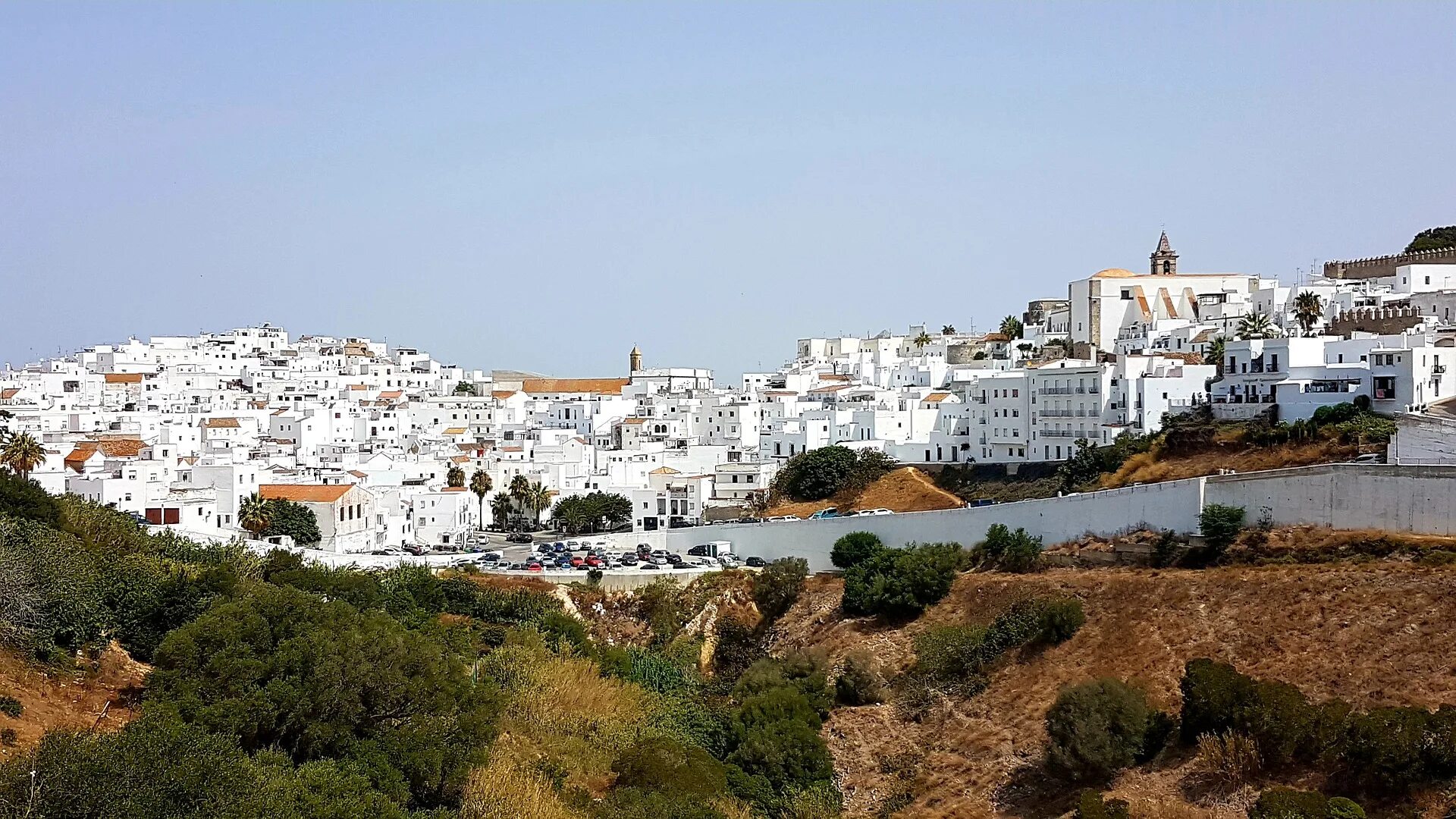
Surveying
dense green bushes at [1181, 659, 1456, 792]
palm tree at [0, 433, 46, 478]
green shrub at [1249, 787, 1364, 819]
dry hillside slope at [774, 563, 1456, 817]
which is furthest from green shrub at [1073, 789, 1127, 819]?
palm tree at [0, 433, 46, 478]

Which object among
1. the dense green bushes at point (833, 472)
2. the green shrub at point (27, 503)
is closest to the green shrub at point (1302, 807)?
the green shrub at point (27, 503)

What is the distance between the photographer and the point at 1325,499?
3022cm

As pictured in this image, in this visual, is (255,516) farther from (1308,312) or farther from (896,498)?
(1308,312)

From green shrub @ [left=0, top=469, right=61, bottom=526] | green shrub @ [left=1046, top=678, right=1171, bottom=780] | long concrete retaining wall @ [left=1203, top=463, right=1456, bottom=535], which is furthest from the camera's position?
long concrete retaining wall @ [left=1203, top=463, right=1456, bottom=535]

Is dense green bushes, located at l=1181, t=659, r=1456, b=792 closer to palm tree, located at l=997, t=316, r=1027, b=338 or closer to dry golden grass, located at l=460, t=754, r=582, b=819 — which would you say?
dry golden grass, located at l=460, t=754, r=582, b=819

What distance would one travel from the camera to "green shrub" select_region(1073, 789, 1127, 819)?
21.8 meters

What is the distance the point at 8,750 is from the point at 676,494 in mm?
36107

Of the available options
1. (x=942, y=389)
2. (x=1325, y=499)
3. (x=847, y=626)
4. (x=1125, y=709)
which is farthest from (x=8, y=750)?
(x=942, y=389)

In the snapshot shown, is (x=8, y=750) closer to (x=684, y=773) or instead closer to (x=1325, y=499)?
(x=684, y=773)

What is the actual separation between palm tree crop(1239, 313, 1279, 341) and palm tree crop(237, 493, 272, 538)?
112ft

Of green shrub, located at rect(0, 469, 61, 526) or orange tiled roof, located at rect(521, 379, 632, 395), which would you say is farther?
orange tiled roof, located at rect(521, 379, 632, 395)

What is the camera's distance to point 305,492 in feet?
143

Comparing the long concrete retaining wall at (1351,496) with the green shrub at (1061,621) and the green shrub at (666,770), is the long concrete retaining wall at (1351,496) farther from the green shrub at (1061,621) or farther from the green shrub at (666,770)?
the green shrub at (666,770)

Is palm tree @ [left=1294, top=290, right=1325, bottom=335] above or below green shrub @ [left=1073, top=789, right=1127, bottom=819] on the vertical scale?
above
